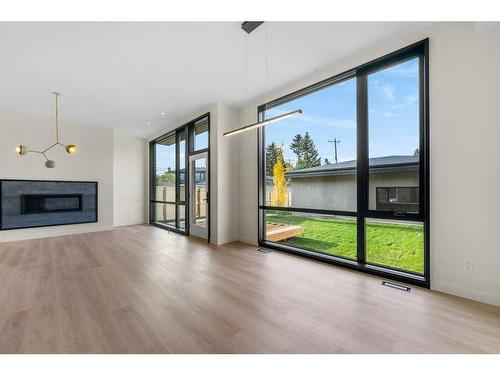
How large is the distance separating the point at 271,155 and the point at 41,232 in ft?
20.3

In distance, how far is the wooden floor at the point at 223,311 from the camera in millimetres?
1811

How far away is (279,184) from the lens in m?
4.68

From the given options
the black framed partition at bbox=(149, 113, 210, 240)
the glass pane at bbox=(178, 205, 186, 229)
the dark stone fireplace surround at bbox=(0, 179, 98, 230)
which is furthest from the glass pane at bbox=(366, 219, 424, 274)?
the dark stone fireplace surround at bbox=(0, 179, 98, 230)

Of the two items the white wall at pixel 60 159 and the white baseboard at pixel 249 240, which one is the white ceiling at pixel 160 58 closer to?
the white wall at pixel 60 159

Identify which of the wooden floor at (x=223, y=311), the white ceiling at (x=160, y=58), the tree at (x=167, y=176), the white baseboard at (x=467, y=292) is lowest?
the wooden floor at (x=223, y=311)

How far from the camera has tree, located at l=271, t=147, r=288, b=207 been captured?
459 cm

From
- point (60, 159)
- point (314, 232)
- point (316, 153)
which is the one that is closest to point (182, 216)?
point (60, 159)

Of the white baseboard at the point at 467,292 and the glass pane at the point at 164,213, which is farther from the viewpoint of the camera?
the glass pane at the point at 164,213

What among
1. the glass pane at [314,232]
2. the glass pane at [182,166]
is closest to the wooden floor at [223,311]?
the glass pane at [314,232]

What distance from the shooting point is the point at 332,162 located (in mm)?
3857

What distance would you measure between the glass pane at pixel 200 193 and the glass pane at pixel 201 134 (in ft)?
1.26

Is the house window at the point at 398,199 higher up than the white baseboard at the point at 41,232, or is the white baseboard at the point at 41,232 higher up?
the house window at the point at 398,199

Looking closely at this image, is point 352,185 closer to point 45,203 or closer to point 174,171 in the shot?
point 174,171

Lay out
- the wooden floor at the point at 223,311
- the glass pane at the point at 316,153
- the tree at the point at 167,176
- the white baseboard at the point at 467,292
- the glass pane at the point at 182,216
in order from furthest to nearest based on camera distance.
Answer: the tree at the point at 167,176, the glass pane at the point at 182,216, the glass pane at the point at 316,153, the white baseboard at the point at 467,292, the wooden floor at the point at 223,311
